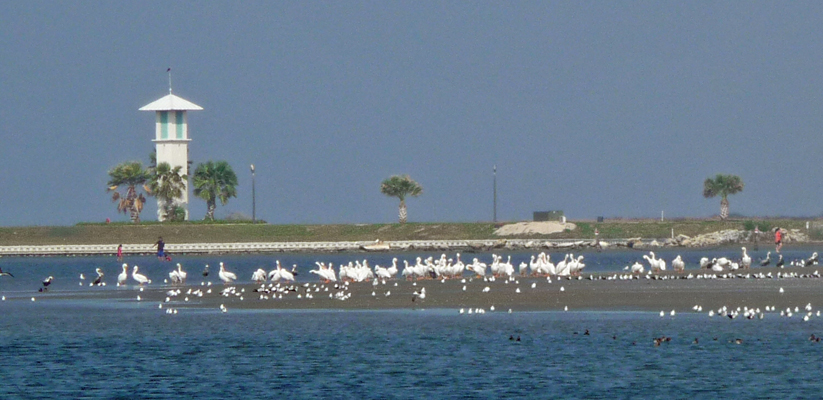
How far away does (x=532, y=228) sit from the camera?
313 ft

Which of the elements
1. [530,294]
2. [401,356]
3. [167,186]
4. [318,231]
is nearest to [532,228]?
[318,231]

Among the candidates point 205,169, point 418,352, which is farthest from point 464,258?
point 418,352

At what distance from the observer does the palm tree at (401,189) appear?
101625 mm

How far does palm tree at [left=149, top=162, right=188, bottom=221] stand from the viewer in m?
98.0

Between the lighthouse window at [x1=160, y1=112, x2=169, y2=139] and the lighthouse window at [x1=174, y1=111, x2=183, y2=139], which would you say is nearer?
the lighthouse window at [x1=160, y1=112, x2=169, y2=139]

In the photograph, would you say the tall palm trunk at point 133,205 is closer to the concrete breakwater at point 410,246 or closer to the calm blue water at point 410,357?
the concrete breakwater at point 410,246

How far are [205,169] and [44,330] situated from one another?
67945 millimetres

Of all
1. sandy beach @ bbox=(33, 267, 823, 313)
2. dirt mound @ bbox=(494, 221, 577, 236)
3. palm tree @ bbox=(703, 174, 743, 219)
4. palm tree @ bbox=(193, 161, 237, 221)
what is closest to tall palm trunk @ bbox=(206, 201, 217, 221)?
palm tree @ bbox=(193, 161, 237, 221)

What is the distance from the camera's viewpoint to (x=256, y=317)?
33906mm

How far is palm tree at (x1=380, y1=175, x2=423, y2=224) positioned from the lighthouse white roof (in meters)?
15.8

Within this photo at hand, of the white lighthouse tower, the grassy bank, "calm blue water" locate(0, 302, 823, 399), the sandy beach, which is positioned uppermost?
the white lighthouse tower

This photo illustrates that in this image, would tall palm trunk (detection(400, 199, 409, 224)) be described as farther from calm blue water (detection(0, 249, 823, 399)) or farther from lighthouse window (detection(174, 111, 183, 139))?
calm blue water (detection(0, 249, 823, 399))

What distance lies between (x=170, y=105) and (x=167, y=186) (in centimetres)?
800

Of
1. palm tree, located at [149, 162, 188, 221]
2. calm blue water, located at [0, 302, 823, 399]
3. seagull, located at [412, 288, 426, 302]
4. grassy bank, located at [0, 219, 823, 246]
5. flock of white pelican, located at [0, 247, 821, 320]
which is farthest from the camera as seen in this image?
palm tree, located at [149, 162, 188, 221]
